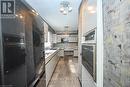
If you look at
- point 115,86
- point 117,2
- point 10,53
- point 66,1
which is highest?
point 66,1

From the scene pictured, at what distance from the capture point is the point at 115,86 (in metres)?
1.31

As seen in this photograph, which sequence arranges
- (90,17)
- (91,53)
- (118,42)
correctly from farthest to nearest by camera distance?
(90,17) < (91,53) < (118,42)

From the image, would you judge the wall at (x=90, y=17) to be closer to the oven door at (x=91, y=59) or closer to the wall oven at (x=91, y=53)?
the wall oven at (x=91, y=53)

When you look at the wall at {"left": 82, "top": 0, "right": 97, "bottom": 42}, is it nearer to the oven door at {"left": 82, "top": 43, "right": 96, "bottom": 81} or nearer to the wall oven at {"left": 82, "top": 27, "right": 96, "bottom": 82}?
the wall oven at {"left": 82, "top": 27, "right": 96, "bottom": 82}

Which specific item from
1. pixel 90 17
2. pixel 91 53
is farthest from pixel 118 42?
pixel 90 17

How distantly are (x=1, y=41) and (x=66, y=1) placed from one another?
9.92ft

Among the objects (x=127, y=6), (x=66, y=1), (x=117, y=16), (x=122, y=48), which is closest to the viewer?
→ (x=127, y=6)

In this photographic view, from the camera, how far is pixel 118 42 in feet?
4.02

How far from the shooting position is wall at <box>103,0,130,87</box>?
1.05 m

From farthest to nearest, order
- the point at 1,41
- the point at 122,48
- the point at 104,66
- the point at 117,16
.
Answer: the point at 104,66 < the point at 117,16 < the point at 122,48 < the point at 1,41

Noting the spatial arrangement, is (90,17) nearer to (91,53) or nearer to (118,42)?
(91,53)

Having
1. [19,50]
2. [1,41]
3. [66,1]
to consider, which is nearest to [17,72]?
[19,50]

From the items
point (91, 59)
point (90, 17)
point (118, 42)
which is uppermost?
point (90, 17)

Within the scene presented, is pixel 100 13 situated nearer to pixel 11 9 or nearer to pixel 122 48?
pixel 122 48
